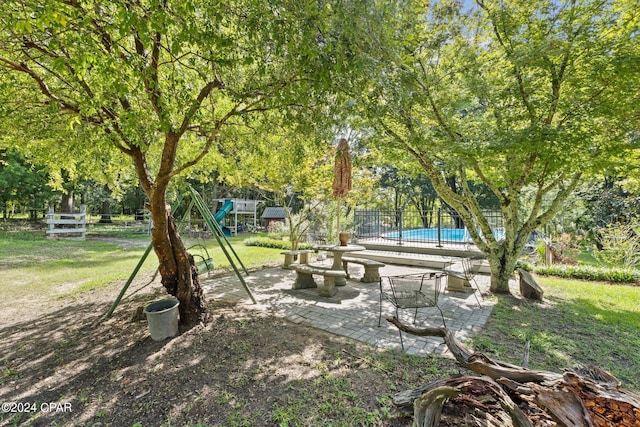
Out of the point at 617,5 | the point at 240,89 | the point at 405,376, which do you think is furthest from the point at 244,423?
the point at 617,5

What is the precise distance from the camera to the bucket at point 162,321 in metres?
3.56

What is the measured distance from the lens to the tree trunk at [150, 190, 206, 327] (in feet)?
12.9

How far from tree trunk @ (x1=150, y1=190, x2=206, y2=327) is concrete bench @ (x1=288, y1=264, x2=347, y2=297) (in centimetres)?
211

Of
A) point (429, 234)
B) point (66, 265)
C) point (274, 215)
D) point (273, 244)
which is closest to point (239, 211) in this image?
point (274, 215)

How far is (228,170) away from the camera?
22.4ft

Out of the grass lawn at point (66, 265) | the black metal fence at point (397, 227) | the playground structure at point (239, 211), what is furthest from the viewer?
the playground structure at point (239, 211)

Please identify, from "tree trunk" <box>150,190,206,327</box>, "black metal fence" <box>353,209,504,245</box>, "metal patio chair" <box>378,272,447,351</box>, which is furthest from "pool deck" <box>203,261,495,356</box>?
"black metal fence" <box>353,209,504,245</box>

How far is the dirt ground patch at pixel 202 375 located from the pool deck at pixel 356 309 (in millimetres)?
337

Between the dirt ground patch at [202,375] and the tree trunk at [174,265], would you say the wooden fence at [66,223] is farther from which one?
the tree trunk at [174,265]

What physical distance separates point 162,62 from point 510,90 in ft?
18.4

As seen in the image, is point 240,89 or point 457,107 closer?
point 240,89

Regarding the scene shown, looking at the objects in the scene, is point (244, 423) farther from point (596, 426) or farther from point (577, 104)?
point (577, 104)

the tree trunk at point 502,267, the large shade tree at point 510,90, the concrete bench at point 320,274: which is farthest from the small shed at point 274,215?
the tree trunk at point 502,267

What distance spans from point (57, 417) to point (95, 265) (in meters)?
7.81
